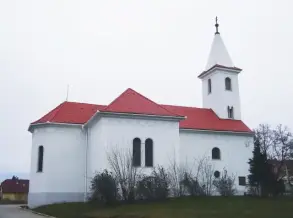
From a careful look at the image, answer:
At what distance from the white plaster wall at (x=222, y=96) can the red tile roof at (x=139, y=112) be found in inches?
35.7

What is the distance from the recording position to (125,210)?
21.4 metres

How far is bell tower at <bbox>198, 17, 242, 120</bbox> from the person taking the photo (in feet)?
130

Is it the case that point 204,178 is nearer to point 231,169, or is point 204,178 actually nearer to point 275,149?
point 231,169

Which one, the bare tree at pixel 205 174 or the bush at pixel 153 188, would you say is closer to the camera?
the bush at pixel 153 188

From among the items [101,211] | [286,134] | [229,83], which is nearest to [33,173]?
[101,211]

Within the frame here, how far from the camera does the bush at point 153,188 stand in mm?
25375

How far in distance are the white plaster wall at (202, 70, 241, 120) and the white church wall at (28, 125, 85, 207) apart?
606 inches

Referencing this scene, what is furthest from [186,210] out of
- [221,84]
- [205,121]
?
[221,84]

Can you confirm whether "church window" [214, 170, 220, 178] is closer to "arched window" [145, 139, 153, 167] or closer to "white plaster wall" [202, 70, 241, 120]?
"white plaster wall" [202, 70, 241, 120]

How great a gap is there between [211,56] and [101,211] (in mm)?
25225

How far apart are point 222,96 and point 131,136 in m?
14.9

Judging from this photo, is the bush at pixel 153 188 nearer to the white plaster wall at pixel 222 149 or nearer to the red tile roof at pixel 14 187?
the white plaster wall at pixel 222 149

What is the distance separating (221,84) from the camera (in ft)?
132

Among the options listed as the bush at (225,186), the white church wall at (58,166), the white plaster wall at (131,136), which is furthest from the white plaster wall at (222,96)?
the white church wall at (58,166)
